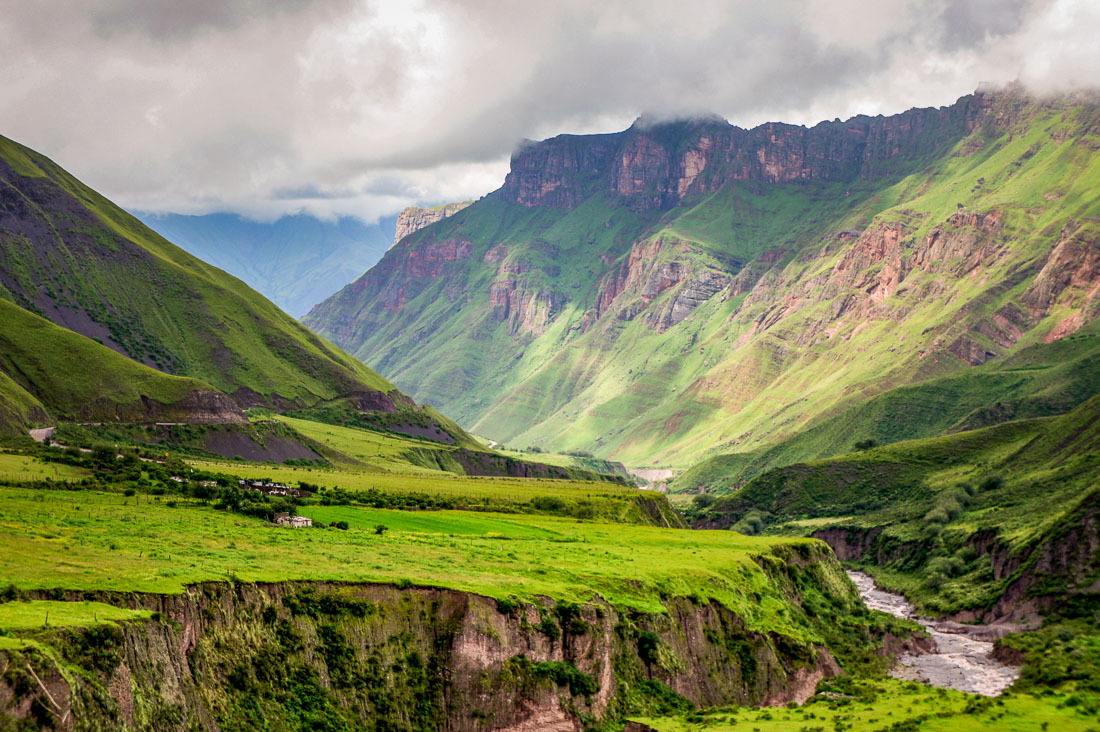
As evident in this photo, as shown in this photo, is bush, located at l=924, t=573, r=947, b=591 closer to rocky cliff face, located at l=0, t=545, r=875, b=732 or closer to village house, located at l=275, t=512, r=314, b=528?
rocky cliff face, located at l=0, t=545, r=875, b=732

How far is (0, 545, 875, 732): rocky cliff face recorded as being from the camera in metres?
46.2

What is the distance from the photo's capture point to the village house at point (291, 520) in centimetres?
9825

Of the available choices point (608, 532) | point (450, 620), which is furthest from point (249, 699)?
point (608, 532)

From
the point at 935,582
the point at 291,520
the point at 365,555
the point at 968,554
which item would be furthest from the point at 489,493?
the point at 365,555

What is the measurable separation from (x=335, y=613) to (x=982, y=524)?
151 m

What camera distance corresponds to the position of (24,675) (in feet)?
135

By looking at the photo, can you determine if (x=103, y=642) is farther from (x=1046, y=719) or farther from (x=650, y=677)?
(x=1046, y=719)

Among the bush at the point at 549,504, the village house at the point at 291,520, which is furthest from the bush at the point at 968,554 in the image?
the village house at the point at 291,520

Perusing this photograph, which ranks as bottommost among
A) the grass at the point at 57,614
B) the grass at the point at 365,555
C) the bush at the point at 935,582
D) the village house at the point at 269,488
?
the grass at the point at 57,614

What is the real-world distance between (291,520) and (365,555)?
80.8 ft

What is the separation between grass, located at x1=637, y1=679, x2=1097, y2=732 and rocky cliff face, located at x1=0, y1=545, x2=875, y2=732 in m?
5.97

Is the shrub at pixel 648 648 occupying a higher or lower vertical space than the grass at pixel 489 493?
lower

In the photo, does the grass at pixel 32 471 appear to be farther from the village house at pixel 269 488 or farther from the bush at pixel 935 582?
the bush at pixel 935 582

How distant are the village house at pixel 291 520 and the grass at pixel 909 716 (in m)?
41.9
